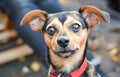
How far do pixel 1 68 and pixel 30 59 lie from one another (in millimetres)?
281

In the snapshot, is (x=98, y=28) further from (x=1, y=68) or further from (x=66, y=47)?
(x=66, y=47)

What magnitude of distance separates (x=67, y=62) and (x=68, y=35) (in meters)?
0.22

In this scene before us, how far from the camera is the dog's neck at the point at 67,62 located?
207 cm

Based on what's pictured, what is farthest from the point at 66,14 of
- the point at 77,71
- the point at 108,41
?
the point at 108,41

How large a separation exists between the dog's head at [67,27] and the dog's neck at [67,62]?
26mm

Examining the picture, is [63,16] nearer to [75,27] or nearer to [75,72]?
[75,27]

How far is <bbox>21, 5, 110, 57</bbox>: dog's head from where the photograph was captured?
1932 mm

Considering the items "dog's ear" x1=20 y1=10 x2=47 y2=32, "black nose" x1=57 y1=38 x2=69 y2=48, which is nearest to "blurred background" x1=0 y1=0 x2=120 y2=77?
"dog's ear" x1=20 y1=10 x2=47 y2=32

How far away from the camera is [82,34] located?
78.4 inches

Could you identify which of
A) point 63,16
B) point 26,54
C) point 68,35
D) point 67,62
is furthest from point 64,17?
point 26,54

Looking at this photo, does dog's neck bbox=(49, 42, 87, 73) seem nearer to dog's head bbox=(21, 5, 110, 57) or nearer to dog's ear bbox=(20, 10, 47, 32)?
dog's head bbox=(21, 5, 110, 57)

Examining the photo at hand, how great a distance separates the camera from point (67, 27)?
1.96 meters

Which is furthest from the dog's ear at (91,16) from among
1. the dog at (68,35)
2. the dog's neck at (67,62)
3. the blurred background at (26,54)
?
the blurred background at (26,54)

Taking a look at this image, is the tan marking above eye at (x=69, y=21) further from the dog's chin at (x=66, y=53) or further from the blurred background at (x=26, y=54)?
the blurred background at (x=26, y=54)
